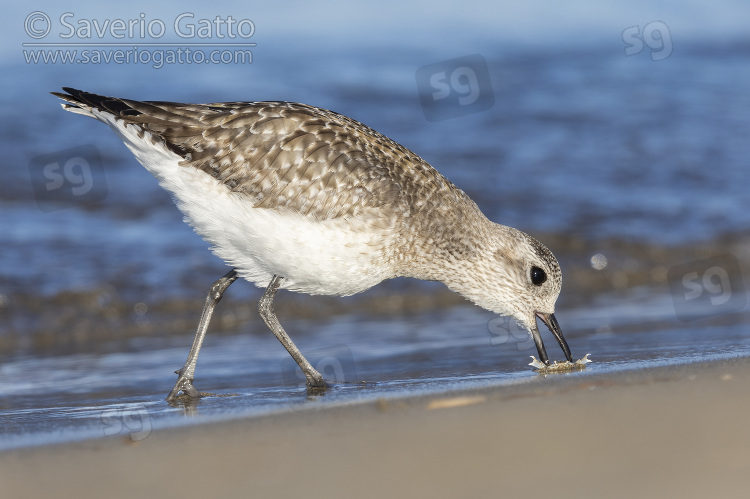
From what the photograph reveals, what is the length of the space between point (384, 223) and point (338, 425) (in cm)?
213

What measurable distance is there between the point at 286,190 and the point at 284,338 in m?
1.23

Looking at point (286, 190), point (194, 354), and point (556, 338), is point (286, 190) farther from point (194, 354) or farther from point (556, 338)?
point (556, 338)

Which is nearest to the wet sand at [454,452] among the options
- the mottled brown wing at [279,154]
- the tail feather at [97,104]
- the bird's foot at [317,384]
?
the bird's foot at [317,384]

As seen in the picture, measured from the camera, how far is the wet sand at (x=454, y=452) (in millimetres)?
4781

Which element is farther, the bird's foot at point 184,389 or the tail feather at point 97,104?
the tail feather at point 97,104

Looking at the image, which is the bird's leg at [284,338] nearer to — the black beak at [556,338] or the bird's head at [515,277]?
the bird's head at [515,277]

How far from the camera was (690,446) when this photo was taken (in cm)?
506

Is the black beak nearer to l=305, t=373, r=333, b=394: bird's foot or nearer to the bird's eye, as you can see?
the bird's eye

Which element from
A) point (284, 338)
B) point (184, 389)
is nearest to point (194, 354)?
point (184, 389)

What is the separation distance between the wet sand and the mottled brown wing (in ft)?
A: 5.93

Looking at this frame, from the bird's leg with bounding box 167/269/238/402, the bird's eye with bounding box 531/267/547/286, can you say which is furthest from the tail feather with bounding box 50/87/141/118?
the bird's eye with bounding box 531/267/547/286

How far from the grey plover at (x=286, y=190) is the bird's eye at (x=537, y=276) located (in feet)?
1.30

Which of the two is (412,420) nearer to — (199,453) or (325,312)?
(199,453)

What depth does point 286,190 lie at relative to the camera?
748 cm
